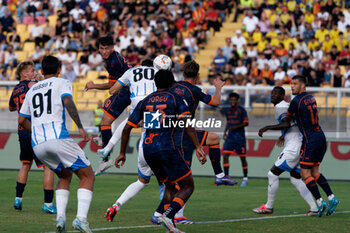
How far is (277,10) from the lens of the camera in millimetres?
28281

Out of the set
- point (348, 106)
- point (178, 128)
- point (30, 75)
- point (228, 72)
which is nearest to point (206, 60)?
point (228, 72)

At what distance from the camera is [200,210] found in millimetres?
12188

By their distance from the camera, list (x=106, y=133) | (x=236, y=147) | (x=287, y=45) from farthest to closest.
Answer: (x=287, y=45)
(x=236, y=147)
(x=106, y=133)

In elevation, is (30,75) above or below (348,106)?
above

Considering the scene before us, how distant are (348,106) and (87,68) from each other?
10.8 m

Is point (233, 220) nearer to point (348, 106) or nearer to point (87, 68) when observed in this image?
point (348, 106)

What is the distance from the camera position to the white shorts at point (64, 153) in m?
8.96

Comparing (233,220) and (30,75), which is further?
(30,75)

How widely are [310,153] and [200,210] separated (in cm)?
205

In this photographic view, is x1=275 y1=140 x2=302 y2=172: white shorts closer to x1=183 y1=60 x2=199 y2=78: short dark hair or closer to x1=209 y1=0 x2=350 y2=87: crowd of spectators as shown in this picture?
x1=183 y1=60 x2=199 y2=78: short dark hair

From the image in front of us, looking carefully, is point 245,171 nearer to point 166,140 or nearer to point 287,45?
point 166,140

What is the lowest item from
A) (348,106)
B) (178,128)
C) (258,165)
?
(258,165)

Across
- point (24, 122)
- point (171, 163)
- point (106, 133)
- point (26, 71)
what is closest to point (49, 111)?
point (24, 122)

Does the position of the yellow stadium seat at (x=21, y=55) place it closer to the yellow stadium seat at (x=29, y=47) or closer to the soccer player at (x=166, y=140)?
the yellow stadium seat at (x=29, y=47)
